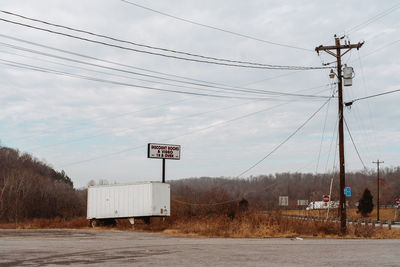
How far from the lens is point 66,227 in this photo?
36.3 m

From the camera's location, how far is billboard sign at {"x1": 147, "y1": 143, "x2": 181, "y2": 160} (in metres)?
36.0

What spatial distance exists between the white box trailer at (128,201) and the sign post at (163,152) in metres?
3.05

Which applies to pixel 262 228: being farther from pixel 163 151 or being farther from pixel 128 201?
pixel 163 151

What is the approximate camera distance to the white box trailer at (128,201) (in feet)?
106

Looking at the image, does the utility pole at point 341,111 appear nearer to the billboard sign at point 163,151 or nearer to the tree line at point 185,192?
the tree line at point 185,192

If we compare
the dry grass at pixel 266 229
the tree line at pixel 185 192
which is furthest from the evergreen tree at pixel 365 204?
the dry grass at pixel 266 229

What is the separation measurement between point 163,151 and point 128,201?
18.9 feet

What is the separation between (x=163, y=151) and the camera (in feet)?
120

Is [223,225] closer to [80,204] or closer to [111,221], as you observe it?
[111,221]

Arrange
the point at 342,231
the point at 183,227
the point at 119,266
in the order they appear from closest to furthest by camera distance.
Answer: the point at 119,266 → the point at 342,231 → the point at 183,227

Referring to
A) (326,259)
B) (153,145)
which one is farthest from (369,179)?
(326,259)

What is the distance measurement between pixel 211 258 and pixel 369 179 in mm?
124883

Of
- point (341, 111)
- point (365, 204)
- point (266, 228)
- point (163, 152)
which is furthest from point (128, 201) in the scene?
point (365, 204)

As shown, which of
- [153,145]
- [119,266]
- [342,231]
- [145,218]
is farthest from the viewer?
[153,145]
